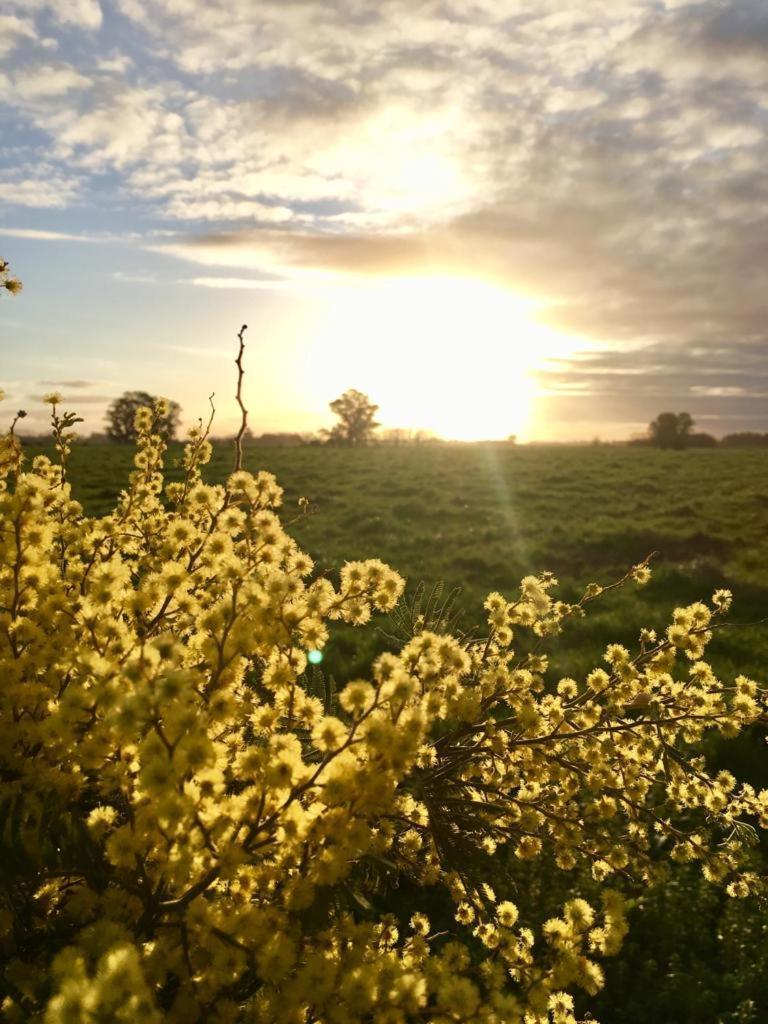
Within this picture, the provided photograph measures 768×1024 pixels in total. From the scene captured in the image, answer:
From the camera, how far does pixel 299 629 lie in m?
2.44

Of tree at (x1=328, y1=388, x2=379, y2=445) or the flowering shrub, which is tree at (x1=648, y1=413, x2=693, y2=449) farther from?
the flowering shrub

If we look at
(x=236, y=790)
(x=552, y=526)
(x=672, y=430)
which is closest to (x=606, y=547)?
(x=552, y=526)

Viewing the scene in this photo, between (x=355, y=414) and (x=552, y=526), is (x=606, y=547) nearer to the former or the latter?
(x=552, y=526)

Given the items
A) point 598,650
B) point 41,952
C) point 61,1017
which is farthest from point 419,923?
point 598,650

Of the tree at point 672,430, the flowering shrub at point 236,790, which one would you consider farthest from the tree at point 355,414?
the flowering shrub at point 236,790

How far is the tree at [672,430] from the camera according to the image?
6375cm

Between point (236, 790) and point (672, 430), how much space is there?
222 feet

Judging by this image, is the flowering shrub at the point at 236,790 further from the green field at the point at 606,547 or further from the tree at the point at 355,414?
the tree at the point at 355,414

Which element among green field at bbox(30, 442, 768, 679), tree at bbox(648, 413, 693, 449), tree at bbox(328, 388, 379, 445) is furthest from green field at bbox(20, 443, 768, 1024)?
tree at bbox(328, 388, 379, 445)

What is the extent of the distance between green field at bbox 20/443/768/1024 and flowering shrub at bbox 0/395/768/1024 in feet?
4.56

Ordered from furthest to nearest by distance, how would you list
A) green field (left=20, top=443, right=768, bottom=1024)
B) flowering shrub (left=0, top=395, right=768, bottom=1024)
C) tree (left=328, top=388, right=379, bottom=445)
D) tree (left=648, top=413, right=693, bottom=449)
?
tree (left=328, top=388, right=379, bottom=445) → tree (left=648, top=413, right=693, bottom=449) → green field (left=20, top=443, right=768, bottom=1024) → flowering shrub (left=0, top=395, right=768, bottom=1024)

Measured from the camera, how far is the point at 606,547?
55.8 feet

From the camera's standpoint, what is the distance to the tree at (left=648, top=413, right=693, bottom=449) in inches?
2510

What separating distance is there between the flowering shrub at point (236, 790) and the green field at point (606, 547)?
4.56ft
